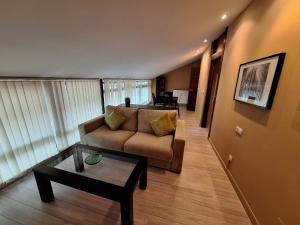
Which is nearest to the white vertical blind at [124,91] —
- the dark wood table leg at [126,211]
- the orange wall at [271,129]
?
the dark wood table leg at [126,211]

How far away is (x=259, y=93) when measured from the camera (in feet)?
4.57

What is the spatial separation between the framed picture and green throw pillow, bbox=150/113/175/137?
1.10m

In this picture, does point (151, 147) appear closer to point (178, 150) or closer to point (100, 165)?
point (178, 150)

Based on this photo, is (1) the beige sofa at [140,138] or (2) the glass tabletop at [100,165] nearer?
(2) the glass tabletop at [100,165]

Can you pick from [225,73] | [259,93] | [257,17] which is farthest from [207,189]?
[257,17]

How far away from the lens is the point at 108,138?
220 cm

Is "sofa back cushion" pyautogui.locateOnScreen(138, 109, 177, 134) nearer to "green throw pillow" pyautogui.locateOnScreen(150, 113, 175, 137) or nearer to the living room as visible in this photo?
the living room

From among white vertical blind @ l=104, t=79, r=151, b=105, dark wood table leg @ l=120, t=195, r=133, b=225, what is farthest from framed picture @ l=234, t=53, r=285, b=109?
white vertical blind @ l=104, t=79, r=151, b=105

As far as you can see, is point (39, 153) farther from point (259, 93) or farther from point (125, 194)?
point (259, 93)

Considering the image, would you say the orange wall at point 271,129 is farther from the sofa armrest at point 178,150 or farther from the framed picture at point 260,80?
the sofa armrest at point 178,150

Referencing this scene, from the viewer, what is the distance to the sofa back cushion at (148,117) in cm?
246

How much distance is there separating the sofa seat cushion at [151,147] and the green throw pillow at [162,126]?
12 centimetres

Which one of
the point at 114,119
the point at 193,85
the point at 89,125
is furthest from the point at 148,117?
the point at 193,85

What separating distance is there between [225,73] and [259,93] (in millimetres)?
1243
